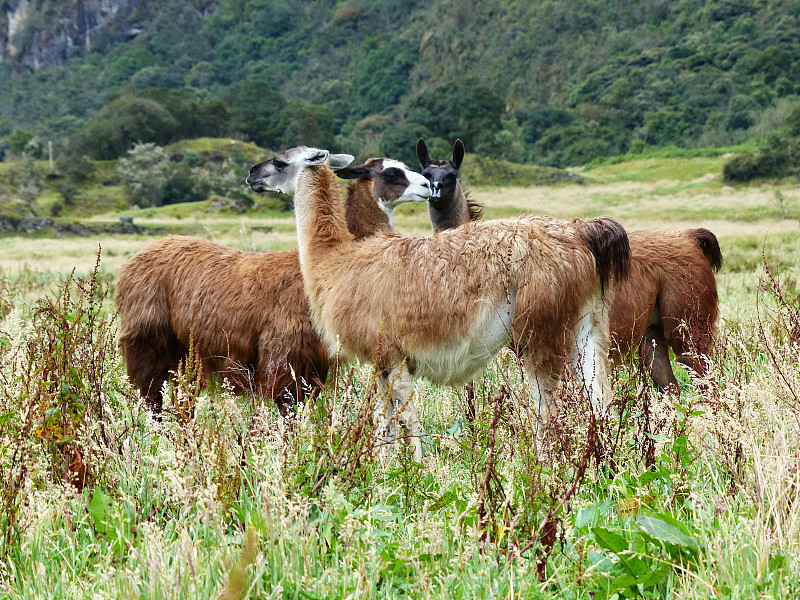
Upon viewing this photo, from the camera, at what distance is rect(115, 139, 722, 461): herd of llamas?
4.07m

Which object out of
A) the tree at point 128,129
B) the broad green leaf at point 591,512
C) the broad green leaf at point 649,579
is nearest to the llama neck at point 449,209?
the broad green leaf at point 591,512

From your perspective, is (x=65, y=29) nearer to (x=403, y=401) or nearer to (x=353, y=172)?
(x=353, y=172)

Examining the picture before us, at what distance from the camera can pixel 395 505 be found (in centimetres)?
341

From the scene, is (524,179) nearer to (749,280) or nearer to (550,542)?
(749,280)

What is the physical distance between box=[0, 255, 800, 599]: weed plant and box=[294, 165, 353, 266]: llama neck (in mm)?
1564

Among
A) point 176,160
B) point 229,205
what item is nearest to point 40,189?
point 176,160

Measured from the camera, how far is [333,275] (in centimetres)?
477

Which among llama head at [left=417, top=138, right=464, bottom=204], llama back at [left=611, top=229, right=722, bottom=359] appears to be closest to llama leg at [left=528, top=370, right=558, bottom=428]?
llama back at [left=611, top=229, right=722, bottom=359]

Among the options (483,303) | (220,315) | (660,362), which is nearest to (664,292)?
(660,362)

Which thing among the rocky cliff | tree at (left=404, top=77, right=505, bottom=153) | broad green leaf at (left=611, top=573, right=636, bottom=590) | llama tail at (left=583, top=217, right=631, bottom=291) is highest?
the rocky cliff

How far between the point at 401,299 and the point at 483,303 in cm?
48

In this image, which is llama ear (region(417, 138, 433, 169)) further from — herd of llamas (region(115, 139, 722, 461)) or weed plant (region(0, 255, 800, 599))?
weed plant (region(0, 255, 800, 599))

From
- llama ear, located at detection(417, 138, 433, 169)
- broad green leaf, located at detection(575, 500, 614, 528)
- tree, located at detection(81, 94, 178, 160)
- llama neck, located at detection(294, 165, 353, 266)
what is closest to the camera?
broad green leaf, located at detection(575, 500, 614, 528)

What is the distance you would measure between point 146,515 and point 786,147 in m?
50.1
